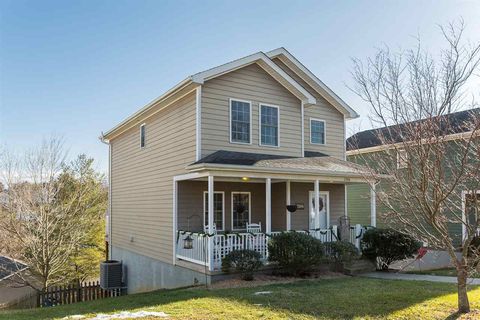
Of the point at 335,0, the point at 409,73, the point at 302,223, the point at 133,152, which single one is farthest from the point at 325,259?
the point at 133,152

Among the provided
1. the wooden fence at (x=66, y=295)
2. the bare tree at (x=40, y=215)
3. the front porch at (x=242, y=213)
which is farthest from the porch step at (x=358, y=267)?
the bare tree at (x=40, y=215)

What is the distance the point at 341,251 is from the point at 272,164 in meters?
3.36

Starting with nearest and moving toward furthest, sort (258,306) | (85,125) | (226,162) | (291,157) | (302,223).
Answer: (258,306) → (226,162) → (291,157) → (302,223) → (85,125)

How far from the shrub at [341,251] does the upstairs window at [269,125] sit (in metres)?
4.10

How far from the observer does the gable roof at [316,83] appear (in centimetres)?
1573

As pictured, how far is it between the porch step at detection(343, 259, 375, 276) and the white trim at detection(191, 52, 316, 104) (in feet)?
19.5

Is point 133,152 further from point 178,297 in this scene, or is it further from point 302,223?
point 178,297

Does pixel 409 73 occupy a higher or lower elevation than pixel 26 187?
higher

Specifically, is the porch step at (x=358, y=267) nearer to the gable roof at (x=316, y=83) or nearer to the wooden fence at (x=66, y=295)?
the gable roof at (x=316, y=83)

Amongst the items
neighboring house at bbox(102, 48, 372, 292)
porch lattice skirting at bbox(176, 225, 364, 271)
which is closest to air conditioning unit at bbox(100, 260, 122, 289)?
neighboring house at bbox(102, 48, 372, 292)

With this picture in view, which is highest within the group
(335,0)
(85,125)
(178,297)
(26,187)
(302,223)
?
(335,0)

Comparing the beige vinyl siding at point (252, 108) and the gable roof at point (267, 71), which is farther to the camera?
the beige vinyl siding at point (252, 108)

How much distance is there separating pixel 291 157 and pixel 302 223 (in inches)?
109

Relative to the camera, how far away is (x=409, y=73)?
7109 mm
